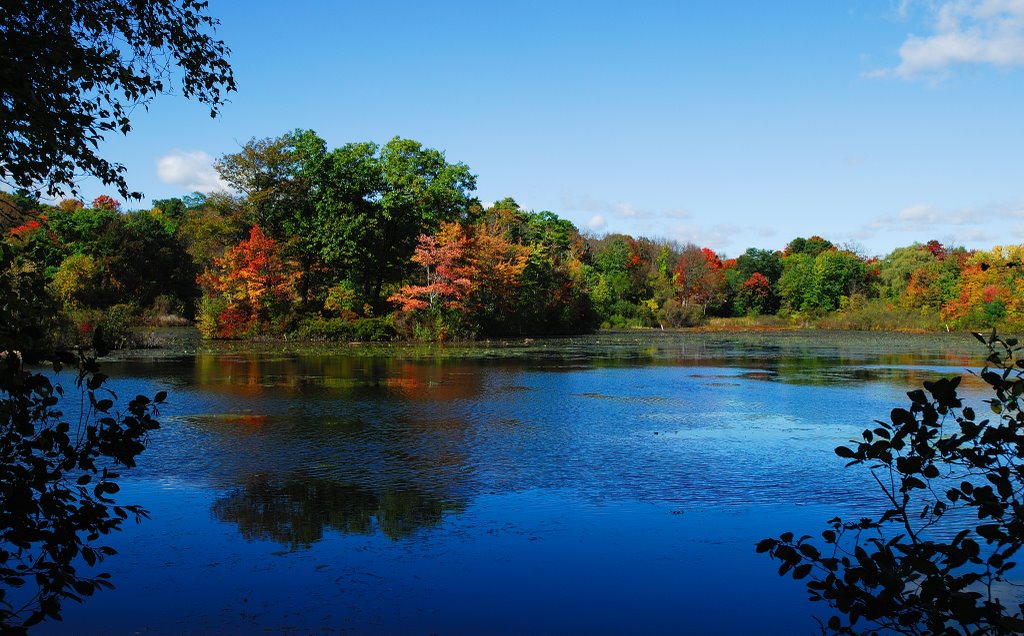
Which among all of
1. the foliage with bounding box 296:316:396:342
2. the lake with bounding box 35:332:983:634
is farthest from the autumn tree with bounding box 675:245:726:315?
the lake with bounding box 35:332:983:634

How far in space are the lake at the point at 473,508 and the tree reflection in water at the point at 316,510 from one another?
3 centimetres

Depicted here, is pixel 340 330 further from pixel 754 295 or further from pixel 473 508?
pixel 754 295

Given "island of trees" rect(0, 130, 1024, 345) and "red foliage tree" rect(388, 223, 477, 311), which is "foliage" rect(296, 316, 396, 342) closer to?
"island of trees" rect(0, 130, 1024, 345)

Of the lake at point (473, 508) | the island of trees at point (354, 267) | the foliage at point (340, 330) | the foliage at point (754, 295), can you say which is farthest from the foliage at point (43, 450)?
the foliage at point (754, 295)

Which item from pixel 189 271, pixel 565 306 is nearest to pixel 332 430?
pixel 565 306

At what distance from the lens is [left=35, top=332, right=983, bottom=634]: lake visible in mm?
5602

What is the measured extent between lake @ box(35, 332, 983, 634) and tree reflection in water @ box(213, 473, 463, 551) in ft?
0.11

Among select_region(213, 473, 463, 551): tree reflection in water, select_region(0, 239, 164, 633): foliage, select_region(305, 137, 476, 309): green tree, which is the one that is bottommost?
select_region(213, 473, 463, 551): tree reflection in water

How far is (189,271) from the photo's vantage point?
2144 inches

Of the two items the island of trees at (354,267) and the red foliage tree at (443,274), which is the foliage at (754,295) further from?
the red foliage tree at (443,274)

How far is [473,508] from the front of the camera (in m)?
8.26

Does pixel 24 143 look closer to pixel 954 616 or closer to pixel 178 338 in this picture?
pixel 954 616

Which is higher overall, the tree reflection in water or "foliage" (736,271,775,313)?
"foliage" (736,271,775,313)

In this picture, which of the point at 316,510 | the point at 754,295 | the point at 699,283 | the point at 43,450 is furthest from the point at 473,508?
the point at 754,295
